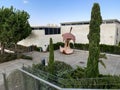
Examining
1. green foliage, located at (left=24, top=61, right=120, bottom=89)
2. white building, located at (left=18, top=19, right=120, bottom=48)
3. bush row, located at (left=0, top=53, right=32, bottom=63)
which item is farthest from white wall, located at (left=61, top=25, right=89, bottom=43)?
green foliage, located at (left=24, top=61, right=120, bottom=89)

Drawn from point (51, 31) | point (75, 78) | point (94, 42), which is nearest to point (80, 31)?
point (51, 31)

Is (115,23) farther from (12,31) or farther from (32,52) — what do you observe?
(12,31)

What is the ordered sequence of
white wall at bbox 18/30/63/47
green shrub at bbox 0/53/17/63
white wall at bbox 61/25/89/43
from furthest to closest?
white wall at bbox 61/25/89/43
white wall at bbox 18/30/63/47
green shrub at bbox 0/53/17/63

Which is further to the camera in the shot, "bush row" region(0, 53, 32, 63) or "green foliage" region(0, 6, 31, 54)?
"bush row" region(0, 53, 32, 63)

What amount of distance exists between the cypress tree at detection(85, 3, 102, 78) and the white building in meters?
15.2

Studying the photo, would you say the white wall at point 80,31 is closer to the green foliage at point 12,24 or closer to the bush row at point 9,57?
the green foliage at point 12,24

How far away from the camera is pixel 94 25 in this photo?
24.3 ft

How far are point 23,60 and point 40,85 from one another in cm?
1396

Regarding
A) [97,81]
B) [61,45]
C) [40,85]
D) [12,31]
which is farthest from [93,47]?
[61,45]

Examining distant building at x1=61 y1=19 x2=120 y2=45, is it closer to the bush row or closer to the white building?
the white building

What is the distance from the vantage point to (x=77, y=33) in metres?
24.7

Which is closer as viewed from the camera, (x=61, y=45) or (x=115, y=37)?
(x=115, y=37)

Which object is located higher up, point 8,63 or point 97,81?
point 97,81

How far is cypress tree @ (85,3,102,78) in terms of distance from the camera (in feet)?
23.5
